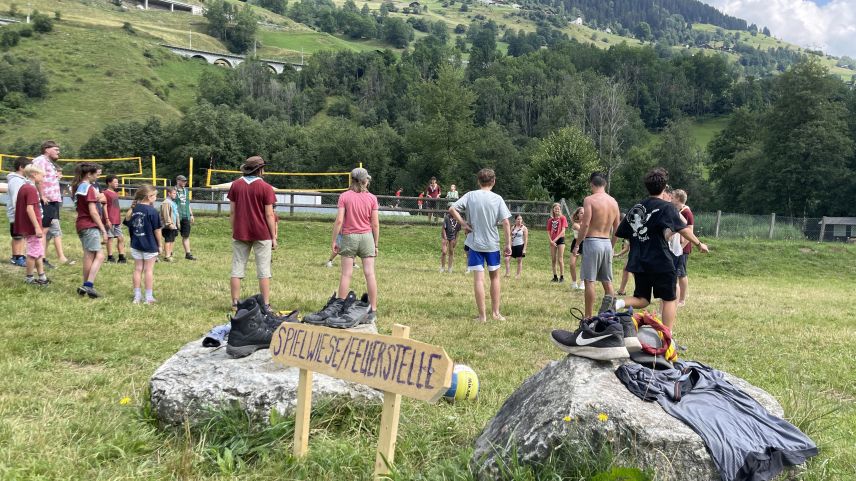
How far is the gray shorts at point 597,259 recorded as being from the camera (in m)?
7.76

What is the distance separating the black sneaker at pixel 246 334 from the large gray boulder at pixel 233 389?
10 centimetres

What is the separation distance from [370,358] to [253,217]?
176 inches

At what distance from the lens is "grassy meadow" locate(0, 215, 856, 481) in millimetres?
3412

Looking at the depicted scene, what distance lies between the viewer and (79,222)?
8656 mm

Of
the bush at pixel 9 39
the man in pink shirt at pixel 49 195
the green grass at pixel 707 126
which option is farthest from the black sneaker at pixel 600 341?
the bush at pixel 9 39

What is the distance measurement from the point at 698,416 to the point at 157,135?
76322 millimetres

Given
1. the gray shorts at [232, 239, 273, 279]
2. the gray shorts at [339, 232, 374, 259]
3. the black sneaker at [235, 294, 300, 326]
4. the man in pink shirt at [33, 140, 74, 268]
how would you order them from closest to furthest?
the black sneaker at [235, 294, 300, 326]
the gray shorts at [232, 239, 273, 279]
the gray shorts at [339, 232, 374, 259]
the man in pink shirt at [33, 140, 74, 268]

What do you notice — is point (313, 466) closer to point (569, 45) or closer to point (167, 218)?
point (167, 218)

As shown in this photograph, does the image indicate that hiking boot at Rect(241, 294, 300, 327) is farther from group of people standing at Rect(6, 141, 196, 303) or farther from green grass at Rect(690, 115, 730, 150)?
green grass at Rect(690, 115, 730, 150)

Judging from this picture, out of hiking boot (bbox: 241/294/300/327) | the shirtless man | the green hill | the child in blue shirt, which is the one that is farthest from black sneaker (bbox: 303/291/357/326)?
the green hill

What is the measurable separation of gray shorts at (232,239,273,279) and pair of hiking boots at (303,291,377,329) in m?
2.11

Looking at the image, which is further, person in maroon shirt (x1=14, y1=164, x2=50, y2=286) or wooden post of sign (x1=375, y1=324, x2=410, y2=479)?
person in maroon shirt (x1=14, y1=164, x2=50, y2=286)

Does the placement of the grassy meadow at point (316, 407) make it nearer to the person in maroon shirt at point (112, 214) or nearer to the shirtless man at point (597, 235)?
the shirtless man at point (597, 235)

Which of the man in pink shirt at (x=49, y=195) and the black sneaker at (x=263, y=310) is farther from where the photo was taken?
the man in pink shirt at (x=49, y=195)
